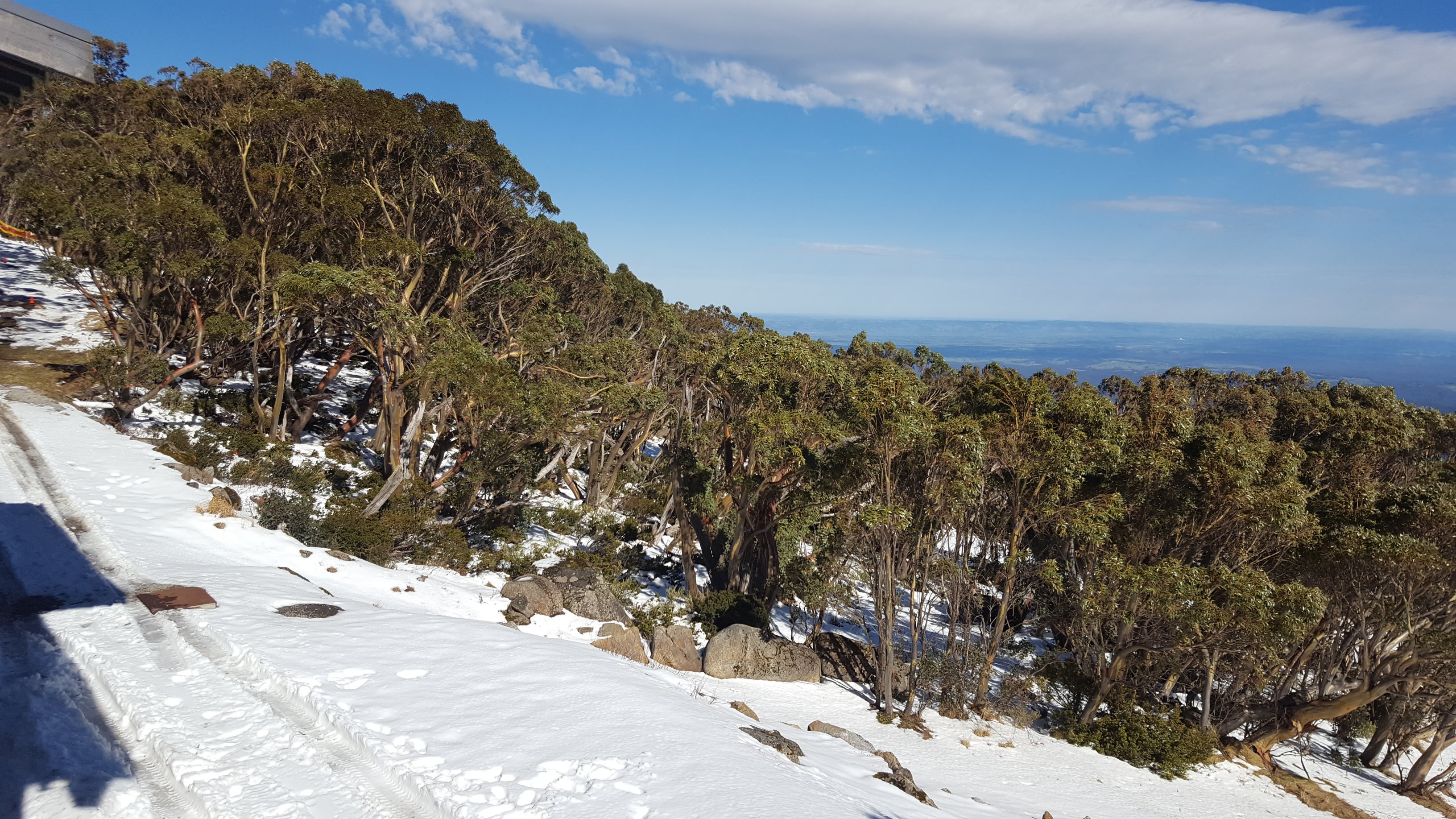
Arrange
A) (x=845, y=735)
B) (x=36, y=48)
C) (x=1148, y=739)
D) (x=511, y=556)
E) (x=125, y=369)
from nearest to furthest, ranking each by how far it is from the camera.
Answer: (x=845, y=735) < (x=1148, y=739) < (x=511, y=556) < (x=125, y=369) < (x=36, y=48)

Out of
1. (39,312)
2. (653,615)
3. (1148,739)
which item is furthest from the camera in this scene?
(39,312)

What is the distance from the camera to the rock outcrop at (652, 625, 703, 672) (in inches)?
691

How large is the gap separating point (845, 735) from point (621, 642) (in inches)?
211

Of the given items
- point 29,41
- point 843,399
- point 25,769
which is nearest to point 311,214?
point 843,399

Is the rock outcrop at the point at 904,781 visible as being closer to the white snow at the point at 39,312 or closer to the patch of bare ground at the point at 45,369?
the patch of bare ground at the point at 45,369

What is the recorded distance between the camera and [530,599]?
17266 mm

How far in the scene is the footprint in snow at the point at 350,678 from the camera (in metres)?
8.93

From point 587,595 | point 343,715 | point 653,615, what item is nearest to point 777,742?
point 343,715

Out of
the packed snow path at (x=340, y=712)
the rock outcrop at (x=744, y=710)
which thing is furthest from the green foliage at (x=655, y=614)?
the packed snow path at (x=340, y=712)

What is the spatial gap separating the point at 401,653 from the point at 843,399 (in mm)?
10900

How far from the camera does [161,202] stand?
2078cm

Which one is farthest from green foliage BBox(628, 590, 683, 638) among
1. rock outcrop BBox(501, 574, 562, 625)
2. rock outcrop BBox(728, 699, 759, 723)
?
rock outcrop BBox(728, 699, 759, 723)

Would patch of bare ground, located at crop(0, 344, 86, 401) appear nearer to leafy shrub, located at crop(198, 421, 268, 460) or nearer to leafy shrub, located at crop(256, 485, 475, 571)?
leafy shrub, located at crop(198, 421, 268, 460)

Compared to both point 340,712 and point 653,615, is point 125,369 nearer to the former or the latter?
point 653,615
